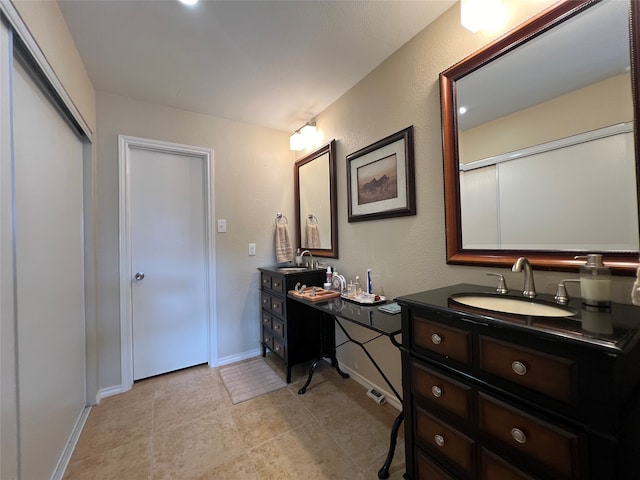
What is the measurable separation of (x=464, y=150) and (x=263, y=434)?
2070mm

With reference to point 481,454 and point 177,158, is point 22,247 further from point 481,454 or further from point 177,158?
point 481,454

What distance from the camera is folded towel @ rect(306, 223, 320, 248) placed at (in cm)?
262

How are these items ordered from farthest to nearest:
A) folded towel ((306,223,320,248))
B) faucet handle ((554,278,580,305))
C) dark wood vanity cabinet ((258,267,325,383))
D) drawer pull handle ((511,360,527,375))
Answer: folded towel ((306,223,320,248))
dark wood vanity cabinet ((258,267,325,383))
faucet handle ((554,278,580,305))
drawer pull handle ((511,360,527,375))

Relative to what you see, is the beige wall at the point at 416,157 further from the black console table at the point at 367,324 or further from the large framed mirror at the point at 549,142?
the black console table at the point at 367,324

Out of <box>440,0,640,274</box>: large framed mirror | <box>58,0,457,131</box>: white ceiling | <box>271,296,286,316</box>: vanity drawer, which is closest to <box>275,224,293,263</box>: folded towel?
<box>271,296,286,316</box>: vanity drawer

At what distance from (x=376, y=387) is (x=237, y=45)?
260 centimetres

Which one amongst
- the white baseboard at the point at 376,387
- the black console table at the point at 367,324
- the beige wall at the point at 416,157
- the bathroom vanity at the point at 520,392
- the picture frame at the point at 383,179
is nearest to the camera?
the bathroom vanity at the point at 520,392

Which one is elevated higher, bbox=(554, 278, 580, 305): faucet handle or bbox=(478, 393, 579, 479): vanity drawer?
bbox=(554, 278, 580, 305): faucet handle

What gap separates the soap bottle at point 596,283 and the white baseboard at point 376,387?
1314 millimetres

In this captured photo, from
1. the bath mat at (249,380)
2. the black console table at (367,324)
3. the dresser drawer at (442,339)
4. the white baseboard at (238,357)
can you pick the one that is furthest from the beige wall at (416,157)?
the white baseboard at (238,357)

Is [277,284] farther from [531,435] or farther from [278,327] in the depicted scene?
[531,435]

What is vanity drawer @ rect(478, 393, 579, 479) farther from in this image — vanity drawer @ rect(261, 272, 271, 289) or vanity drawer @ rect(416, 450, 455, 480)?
vanity drawer @ rect(261, 272, 271, 289)

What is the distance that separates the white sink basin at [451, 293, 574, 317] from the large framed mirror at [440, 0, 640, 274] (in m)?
0.19

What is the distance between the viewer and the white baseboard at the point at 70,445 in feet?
4.47
